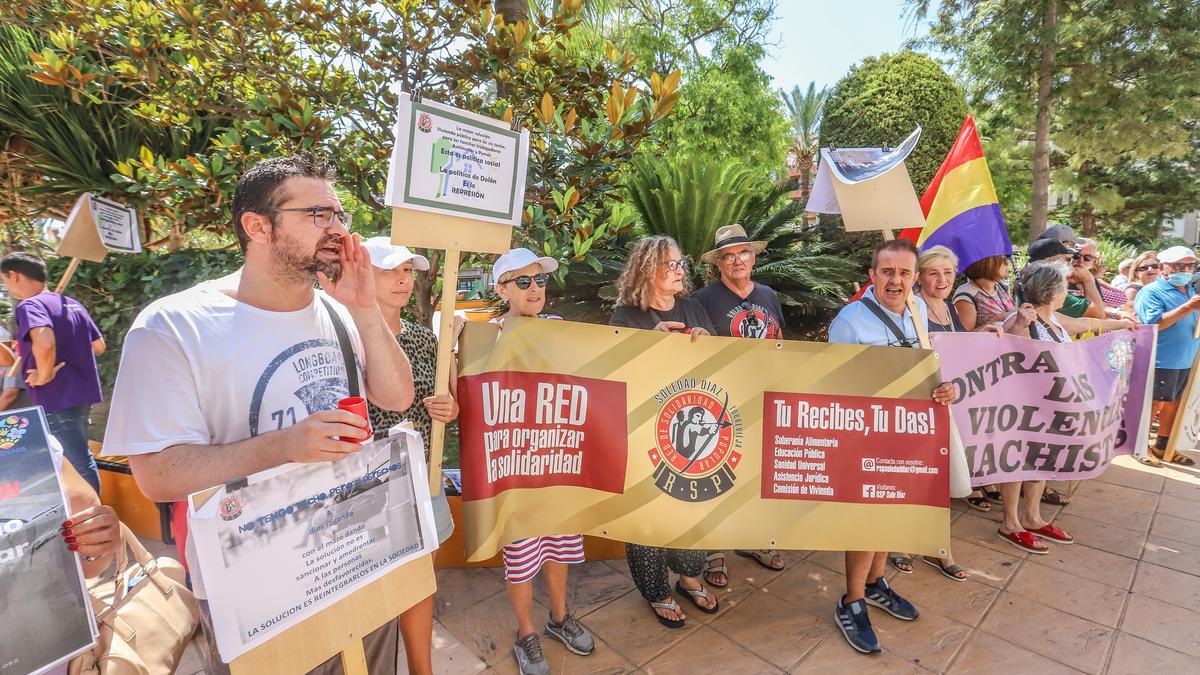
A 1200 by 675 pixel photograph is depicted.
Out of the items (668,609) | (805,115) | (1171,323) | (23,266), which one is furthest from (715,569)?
(805,115)

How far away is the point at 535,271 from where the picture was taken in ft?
9.57

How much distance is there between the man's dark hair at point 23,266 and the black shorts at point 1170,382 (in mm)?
9383

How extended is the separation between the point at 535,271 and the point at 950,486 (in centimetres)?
235

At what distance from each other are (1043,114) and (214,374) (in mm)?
11809

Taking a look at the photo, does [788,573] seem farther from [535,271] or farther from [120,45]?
[120,45]

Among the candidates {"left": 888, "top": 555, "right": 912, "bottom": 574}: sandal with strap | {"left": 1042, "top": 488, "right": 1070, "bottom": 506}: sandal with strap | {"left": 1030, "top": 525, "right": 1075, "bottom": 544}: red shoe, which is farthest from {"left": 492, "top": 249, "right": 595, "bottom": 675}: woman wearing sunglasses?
{"left": 1042, "top": 488, "right": 1070, "bottom": 506}: sandal with strap

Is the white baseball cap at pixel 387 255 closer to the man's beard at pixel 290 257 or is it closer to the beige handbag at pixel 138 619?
the man's beard at pixel 290 257

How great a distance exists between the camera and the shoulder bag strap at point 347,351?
1.78 metres

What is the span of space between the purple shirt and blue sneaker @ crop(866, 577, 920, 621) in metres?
5.50

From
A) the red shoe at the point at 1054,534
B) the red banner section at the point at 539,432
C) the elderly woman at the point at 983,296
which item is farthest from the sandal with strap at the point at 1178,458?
the red banner section at the point at 539,432

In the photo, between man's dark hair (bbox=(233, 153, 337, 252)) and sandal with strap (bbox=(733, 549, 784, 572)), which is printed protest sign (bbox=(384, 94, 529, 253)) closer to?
man's dark hair (bbox=(233, 153, 337, 252))

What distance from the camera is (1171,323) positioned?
5.04 metres

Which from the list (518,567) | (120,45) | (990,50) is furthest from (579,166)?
(990,50)

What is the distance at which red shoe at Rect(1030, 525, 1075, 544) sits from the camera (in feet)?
12.6
